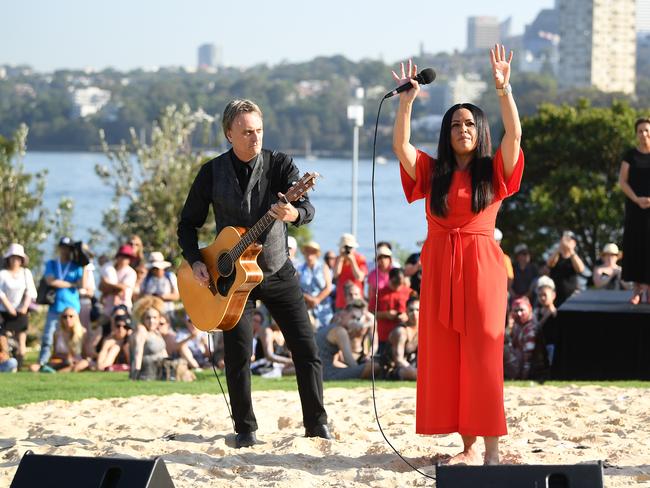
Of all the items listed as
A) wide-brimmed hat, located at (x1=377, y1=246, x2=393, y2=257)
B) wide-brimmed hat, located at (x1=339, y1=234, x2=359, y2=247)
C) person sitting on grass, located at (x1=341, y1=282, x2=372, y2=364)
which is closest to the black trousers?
person sitting on grass, located at (x1=341, y1=282, x2=372, y2=364)

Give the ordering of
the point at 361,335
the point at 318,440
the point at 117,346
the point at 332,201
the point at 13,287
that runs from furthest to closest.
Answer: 1. the point at 332,201
2. the point at 13,287
3. the point at 117,346
4. the point at 361,335
5. the point at 318,440

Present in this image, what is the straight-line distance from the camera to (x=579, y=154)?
99.0 ft

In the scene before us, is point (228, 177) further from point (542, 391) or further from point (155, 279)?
point (155, 279)

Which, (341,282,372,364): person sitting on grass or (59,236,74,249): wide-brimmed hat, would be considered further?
(59,236,74,249): wide-brimmed hat

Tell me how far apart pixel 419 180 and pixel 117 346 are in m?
7.26

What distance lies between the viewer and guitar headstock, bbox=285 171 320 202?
21.0 feet

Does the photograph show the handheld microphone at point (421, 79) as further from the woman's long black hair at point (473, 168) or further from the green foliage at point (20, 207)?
the green foliage at point (20, 207)

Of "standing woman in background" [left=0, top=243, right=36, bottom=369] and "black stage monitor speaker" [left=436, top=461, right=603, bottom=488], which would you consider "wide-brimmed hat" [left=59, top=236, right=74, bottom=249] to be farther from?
"black stage monitor speaker" [left=436, top=461, right=603, bottom=488]

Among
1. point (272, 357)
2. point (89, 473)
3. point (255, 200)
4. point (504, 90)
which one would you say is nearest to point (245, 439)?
point (255, 200)

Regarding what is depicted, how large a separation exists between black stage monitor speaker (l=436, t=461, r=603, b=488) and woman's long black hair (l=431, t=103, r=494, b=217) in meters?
1.81

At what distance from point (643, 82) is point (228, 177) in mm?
149680

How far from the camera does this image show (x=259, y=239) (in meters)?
6.78

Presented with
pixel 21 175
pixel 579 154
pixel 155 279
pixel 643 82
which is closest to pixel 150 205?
pixel 21 175

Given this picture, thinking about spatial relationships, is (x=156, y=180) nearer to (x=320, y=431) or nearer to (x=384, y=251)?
(x=384, y=251)
